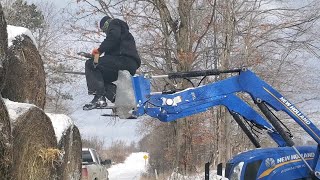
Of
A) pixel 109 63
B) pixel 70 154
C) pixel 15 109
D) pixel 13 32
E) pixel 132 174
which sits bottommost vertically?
pixel 132 174

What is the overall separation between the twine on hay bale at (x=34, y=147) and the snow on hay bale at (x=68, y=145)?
1.64 feet

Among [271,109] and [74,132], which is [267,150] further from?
[74,132]

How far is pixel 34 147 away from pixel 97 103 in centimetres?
117

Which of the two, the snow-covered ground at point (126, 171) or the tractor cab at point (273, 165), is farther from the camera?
Answer: the snow-covered ground at point (126, 171)

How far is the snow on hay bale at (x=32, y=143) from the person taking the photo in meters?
6.07

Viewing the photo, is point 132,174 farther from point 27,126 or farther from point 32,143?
point 27,126

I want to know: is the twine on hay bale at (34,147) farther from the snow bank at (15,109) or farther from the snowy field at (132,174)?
the snowy field at (132,174)

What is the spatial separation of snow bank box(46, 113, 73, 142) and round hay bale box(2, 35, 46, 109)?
14.9 inches

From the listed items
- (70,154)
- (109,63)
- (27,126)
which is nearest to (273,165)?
(109,63)

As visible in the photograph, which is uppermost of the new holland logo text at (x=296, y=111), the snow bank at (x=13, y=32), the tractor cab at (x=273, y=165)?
the snow bank at (x=13, y=32)

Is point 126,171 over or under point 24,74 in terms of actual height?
under

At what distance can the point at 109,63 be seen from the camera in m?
7.46

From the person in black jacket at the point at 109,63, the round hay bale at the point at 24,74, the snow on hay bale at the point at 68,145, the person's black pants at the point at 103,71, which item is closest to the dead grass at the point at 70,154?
the snow on hay bale at the point at 68,145

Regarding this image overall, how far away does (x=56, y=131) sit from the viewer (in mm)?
7727
